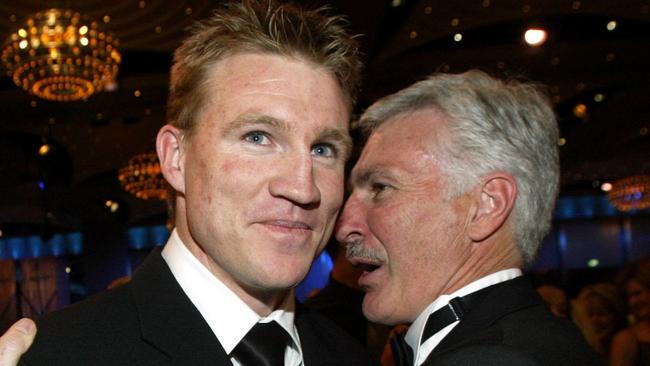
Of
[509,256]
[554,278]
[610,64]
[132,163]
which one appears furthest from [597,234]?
[509,256]

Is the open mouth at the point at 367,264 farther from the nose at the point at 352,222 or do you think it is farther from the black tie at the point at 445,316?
the black tie at the point at 445,316

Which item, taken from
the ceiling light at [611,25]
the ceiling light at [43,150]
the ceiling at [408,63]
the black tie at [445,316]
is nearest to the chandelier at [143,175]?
the ceiling at [408,63]

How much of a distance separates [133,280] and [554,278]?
12.9 metres

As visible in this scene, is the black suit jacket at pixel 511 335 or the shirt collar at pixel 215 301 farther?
the shirt collar at pixel 215 301

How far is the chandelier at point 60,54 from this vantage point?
195 inches

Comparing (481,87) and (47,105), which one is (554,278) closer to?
(47,105)

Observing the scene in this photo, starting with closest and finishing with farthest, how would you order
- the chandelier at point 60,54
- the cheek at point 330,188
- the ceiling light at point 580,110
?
the cheek at point 330,188
the chandelier at point 60,54
the ceiling light at point 580,110

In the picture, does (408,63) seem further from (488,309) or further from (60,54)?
(488,309)

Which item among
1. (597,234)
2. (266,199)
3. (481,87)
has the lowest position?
(597,234)

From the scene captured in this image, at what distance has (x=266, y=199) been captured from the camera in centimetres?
150

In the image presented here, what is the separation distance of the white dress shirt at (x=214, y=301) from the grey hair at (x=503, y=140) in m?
0.67

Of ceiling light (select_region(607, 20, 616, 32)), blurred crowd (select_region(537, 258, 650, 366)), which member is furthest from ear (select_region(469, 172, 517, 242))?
ceiling light (select_region(607, 20, 616, 32))

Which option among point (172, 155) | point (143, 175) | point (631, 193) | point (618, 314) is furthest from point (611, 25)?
point (172, 155)

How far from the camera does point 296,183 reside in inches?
59.2
